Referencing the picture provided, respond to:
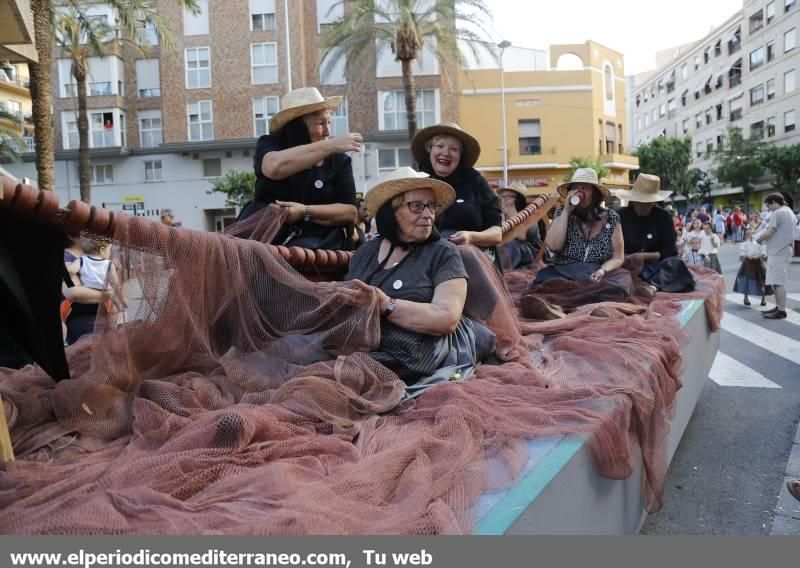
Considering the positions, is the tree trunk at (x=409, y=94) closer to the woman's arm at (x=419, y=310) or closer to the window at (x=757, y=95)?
the woman's arm at (x=419, y=310)

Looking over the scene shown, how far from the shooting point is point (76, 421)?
2514 millimetres

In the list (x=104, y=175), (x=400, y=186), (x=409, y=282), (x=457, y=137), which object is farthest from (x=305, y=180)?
(x=104, y=175)

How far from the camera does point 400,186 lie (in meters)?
3.56

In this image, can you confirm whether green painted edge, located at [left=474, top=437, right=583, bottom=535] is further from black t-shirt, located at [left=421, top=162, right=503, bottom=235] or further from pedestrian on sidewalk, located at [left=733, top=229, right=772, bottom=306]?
pedestrian on sidewalk, located at [left=733, top=229, right=772, bottom=306]

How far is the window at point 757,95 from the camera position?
52719 mm

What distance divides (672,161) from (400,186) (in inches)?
2313

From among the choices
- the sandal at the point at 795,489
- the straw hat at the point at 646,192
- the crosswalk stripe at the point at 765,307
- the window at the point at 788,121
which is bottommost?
the crosswalk stripe at the point at 765,307

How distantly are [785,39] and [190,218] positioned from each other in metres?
40.0

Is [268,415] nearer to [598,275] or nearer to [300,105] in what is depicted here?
[300,105]

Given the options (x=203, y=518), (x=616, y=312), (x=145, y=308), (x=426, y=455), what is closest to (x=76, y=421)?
(x=145, y=308)

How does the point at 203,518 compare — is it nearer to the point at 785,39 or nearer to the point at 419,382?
the point at 419,382

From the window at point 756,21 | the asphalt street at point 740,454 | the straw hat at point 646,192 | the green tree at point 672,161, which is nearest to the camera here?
the asphalt street at point 740,454

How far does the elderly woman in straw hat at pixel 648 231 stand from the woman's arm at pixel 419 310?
4.00 metres

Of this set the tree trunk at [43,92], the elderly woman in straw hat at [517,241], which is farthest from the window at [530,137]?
the elderly woman in straw hat at [517,241]
